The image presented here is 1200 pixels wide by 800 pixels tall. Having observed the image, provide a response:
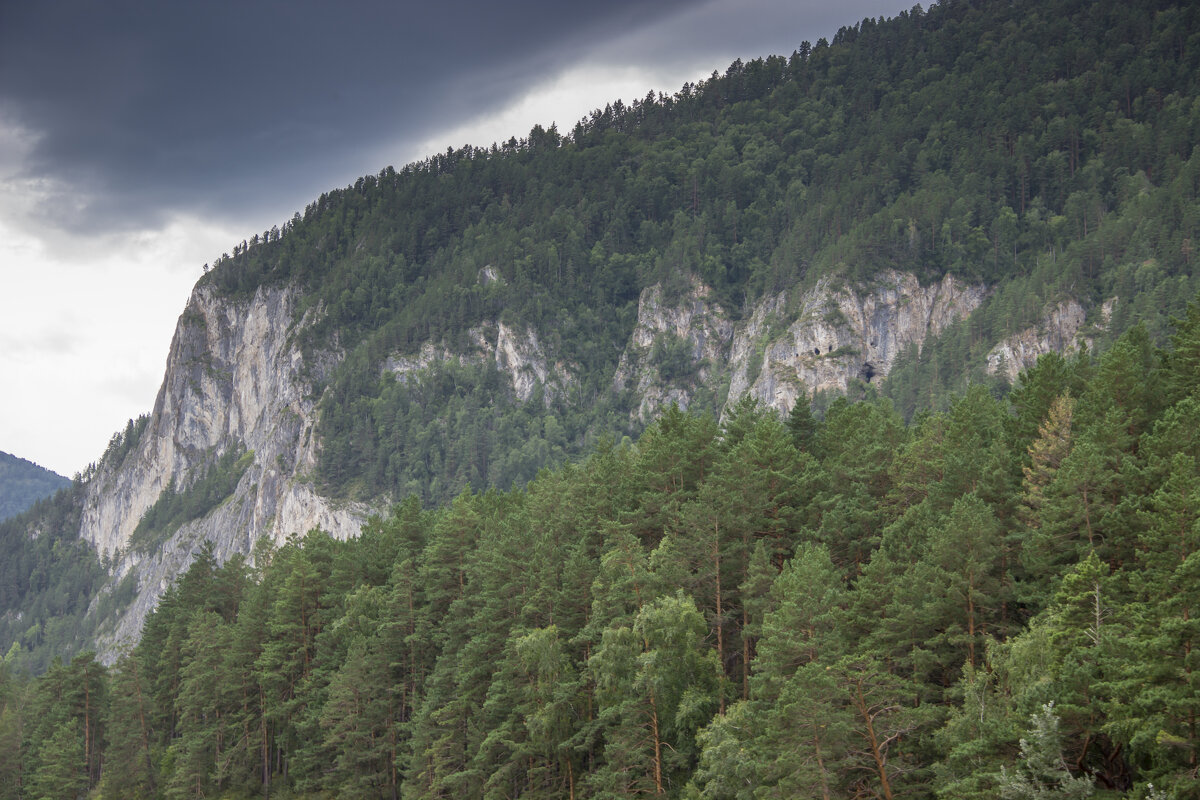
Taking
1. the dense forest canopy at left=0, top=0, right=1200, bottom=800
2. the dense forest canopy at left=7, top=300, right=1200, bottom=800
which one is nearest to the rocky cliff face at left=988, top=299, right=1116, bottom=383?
the dense forest canopy at left=7, top=300, right=1200, bottom=800

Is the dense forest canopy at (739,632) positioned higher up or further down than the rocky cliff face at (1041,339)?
further down

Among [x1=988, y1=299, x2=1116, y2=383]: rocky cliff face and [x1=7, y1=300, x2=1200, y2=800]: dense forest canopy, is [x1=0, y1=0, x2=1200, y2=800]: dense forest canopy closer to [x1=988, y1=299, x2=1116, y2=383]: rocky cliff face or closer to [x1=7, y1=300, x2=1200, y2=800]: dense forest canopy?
[x1=7, y1=300, x2=1200, y2=800]: dense forest canopy

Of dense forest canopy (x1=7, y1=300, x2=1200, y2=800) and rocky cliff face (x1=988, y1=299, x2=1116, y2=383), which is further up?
rocky cliff face (x1=988, y1=299, x2=1116, y2=383)

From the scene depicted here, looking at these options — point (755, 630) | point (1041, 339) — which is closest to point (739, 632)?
point (755, 630)

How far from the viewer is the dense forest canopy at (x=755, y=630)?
3394cm

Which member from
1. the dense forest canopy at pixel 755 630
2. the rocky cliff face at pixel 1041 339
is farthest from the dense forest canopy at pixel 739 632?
the rocky cliff face at pixel 1041 339

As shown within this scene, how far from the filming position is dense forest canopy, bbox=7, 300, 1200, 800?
3394 cm

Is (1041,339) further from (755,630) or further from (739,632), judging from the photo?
(755,630)

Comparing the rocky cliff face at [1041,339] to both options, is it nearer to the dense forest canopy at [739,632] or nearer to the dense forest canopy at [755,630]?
the dense forest canopy at [755,630]

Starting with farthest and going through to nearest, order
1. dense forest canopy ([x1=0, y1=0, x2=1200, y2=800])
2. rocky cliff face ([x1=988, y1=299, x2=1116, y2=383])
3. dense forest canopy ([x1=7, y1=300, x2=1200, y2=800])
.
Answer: rocky cliff face ([x1=988, y1=299, x2=1116, y2=383]), dense forest canopy ([x1=0, y1=0, x2=1200, y2=800]), dense forest canopy ([x1=7, y1=300, x2=1200, y2=800])

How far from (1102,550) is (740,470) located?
18.2 meters

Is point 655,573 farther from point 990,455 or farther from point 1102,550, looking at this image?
point 1102,550

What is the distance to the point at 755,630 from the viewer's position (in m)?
47.4

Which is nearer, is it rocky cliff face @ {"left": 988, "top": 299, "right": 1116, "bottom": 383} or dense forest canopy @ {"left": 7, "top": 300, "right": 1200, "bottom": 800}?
dense forest canopy @ {"left": 7, "top": 300, "right": 1200, "bottom": 800}
